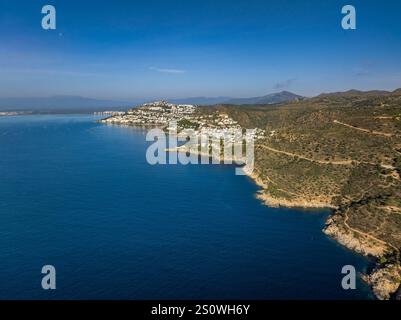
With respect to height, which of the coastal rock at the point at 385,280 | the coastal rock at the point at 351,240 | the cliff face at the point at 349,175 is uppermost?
the cliff face at the point at 349,175

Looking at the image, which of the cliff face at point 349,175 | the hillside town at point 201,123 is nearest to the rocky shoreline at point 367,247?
the cliff face at point 349,175

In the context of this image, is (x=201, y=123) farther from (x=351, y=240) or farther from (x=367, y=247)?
(x=367, y=247)

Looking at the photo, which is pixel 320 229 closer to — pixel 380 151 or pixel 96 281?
pixel 380 151

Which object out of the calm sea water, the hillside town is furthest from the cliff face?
the hillside town

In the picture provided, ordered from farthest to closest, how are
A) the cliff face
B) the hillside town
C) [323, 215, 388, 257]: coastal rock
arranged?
the hillside town → the cliff face → [323, 215, 388, 257]: coastal rock

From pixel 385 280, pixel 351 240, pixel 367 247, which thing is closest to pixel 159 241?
pixel 351 240

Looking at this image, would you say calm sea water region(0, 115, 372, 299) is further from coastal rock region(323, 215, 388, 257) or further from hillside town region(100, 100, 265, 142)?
hillside town region(100, 100, 265, 142)

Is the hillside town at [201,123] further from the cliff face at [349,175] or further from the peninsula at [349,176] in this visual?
the cliff face at [349,175]

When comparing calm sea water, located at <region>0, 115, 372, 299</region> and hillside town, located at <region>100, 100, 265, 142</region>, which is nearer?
calm sea water, located at <region>0, 115, 372, 299</region>

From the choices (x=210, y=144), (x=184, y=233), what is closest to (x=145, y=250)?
(x=184, y=233)

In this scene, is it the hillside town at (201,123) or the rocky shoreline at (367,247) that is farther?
the hillside town at (201,123)
